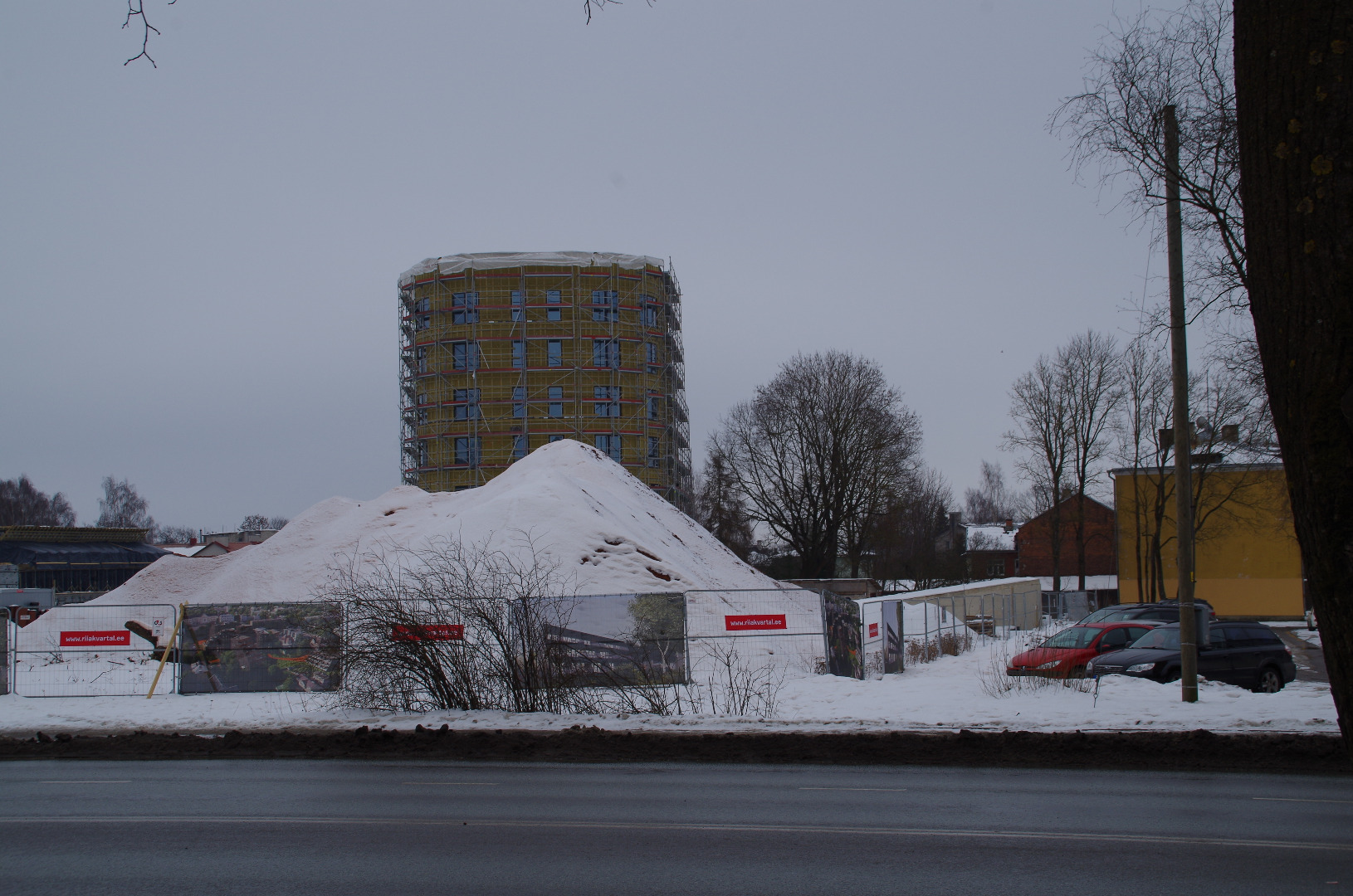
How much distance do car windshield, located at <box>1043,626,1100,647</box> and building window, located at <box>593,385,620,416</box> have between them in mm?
52315

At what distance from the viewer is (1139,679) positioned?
1772 centimetres

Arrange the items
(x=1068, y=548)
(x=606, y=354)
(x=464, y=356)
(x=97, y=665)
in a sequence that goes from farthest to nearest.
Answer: (x=1068, y=548) < (x=606, y=354) < (x=464, y=356) < (x=97, y=665)

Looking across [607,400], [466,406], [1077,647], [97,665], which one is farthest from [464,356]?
[1077,647]

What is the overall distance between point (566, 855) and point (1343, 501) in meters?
5.93

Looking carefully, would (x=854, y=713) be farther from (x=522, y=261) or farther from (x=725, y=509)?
(x=522, y=261)

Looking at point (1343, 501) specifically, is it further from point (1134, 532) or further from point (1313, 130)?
point (1134, 532)

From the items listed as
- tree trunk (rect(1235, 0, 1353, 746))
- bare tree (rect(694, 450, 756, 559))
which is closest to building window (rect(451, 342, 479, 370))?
bare tree (rect(694, 450, 756, 559))

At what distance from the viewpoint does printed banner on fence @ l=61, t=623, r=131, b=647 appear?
808 inches

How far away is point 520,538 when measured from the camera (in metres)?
28.1

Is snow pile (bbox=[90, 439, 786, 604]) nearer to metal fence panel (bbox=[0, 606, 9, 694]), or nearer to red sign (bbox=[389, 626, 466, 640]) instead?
metal fence panel (bbox=[0, 606, 9, 694])

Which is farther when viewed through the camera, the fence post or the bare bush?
the fence post

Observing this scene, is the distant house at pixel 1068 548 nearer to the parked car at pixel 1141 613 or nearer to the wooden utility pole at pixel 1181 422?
the parked car at pixel 1141 613

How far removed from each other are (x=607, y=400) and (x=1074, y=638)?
53.1 metres

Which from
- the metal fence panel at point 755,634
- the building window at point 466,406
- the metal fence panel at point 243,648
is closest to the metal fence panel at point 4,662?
the metal fence panel at point 243,648
